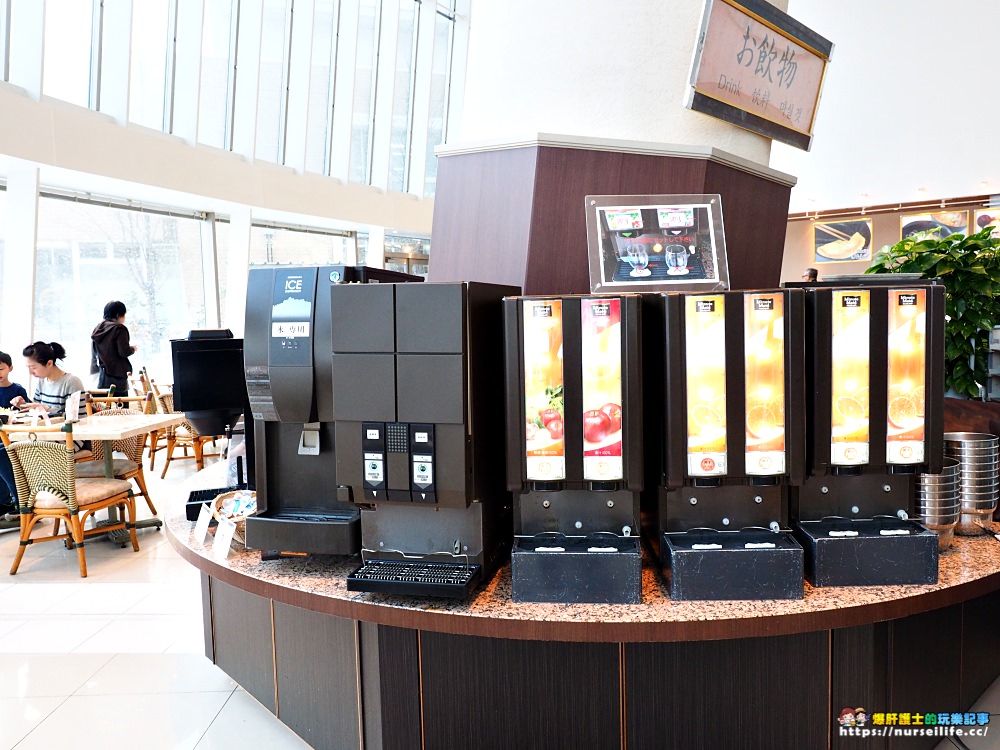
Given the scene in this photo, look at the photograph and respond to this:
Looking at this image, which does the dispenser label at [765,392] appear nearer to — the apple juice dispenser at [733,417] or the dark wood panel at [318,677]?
the apple juice dispenser at [733,417]

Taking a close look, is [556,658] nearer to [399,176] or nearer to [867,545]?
[867,545]

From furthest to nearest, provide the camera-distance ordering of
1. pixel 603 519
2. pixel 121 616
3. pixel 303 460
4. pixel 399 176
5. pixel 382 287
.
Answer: pixel 399 176
pixel 121 616
pixel 303 460
pixel 603 519
pixel 382 287

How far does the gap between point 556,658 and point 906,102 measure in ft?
29.5

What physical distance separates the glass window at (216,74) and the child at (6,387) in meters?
4.36

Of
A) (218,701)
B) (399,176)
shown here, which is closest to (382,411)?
(218,701)

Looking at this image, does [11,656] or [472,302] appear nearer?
[472,302]

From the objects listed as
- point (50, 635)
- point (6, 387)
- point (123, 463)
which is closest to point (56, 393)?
point (6, 387)

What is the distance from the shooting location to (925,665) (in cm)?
210

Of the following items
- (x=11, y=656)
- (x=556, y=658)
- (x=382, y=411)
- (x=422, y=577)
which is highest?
(x=382, y=411)

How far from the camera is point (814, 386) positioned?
186 centimetres

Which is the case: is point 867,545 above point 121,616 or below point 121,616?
above

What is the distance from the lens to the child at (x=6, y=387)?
18.4 ft

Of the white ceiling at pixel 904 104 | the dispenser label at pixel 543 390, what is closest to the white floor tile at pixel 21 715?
the dispenser label at pixel 543 390

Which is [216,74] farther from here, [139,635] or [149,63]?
[139,635]
